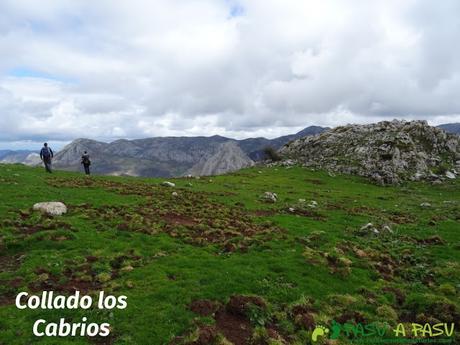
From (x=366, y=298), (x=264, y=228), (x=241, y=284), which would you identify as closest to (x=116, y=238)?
(x=241, y=284)

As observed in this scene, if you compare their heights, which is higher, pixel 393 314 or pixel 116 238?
pixel 116 238

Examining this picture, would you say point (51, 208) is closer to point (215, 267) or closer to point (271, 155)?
point (215, 267)

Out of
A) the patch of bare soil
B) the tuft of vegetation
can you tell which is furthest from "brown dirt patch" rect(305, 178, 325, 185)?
the patch of bare soil

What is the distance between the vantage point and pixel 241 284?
791 inches

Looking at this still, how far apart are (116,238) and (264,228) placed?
13.7 m

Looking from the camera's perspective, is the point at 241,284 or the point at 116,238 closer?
the point at 241,284

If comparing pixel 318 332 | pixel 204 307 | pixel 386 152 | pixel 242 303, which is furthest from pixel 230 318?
pixel 386 152

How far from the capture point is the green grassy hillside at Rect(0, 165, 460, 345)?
16297 millimetres

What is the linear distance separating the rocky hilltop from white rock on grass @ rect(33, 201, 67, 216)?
7745 centimetres

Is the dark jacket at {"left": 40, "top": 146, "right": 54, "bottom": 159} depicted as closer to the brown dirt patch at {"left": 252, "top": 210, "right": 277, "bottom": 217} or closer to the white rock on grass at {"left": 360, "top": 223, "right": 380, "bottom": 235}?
the brown dirt patch at {"left": 252, "top": 210, "right": 277, "bottom": 217}

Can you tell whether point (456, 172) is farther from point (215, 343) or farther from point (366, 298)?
point (215, 343)

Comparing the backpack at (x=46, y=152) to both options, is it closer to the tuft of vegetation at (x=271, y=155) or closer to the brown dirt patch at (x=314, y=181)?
the brown dirt patch at (x=314, y=181)

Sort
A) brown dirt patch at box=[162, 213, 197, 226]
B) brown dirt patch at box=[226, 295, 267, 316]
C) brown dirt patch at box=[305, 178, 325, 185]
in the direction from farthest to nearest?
brown dirt patch at box=[305, 178, 325, 185] < brown dirt patch at box=[162, 213, 197, 226] < brown dirt patch at box=[226, 295, 267, 316]

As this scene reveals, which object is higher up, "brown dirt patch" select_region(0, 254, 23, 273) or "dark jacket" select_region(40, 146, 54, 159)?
"dark jacket" select_region(40, 146, 54, 159)
